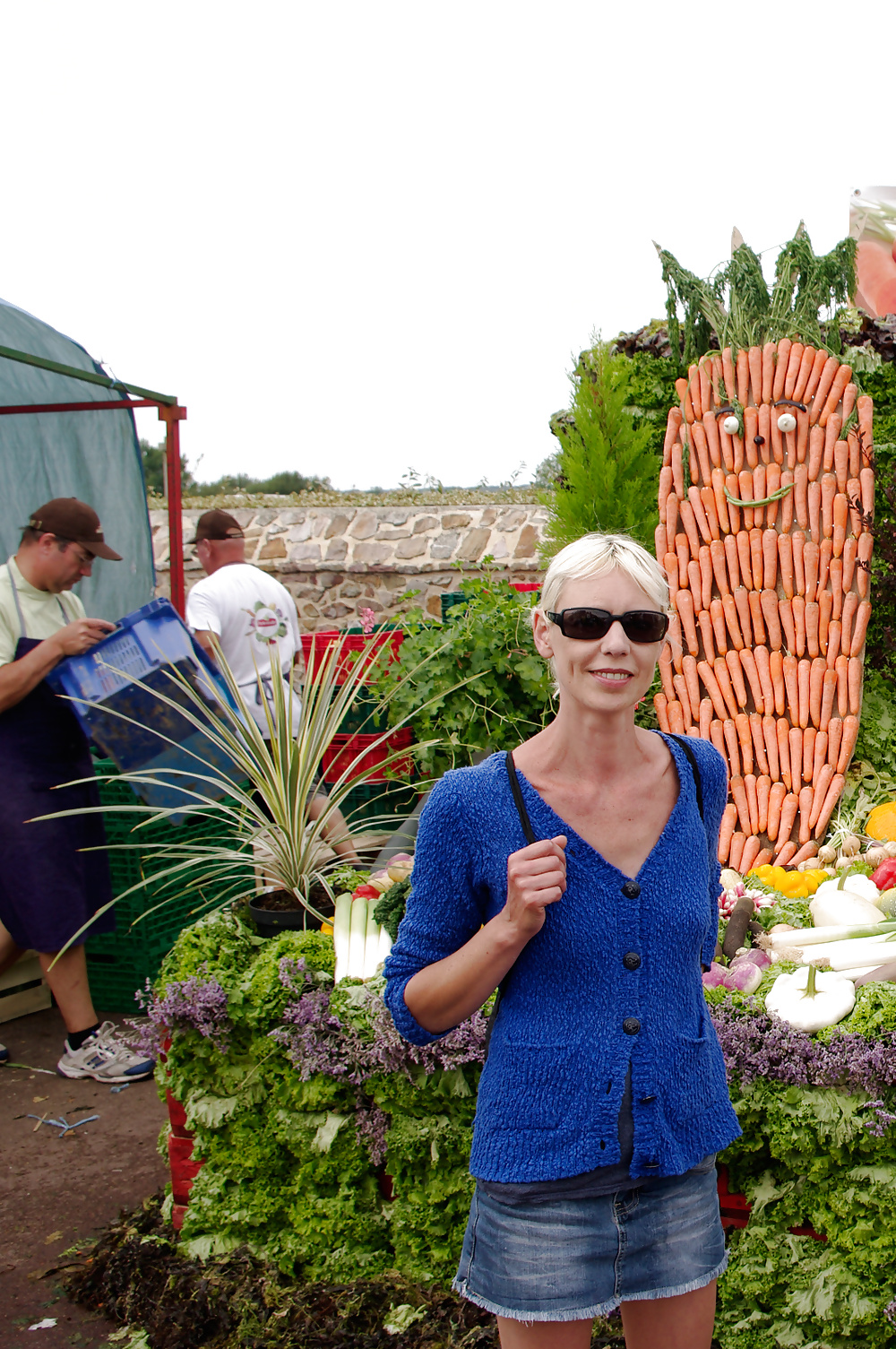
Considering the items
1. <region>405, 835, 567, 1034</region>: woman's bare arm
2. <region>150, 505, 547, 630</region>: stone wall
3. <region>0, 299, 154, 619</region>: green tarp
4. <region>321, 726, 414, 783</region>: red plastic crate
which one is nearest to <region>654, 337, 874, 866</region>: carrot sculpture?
<region>321, 726, 414, 783</region>: red plastic crate

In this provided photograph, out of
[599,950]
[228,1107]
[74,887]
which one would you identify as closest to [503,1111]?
[599,950]

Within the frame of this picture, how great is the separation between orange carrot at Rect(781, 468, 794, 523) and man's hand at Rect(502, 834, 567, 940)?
3072 millimetres

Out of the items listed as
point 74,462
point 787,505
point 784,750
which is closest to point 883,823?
point 784,750

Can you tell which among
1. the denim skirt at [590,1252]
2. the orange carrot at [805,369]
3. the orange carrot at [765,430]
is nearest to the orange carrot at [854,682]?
the orange carrot at [765,430]

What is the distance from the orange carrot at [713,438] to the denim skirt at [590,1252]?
10.5 feet

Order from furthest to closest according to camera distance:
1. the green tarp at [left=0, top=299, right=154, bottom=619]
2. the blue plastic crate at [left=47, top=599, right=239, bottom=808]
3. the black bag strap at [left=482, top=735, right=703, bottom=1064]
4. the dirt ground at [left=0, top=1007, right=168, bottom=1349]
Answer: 1. the green tarp at [left=0, top=299, right=154, bottom=619]
2. the blue plastic crate at [left=47, top=599, right=239, bottom=808]
3. the dirt ground at [left=0, top=1007, right=168, bottom=1349]
4. the black bag strap at [left=482, top=735, right=703, bottom=1064]

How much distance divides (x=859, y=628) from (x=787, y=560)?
14.8 inches

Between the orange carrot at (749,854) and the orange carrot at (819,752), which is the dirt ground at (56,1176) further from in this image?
the orange carrot at (819,752)

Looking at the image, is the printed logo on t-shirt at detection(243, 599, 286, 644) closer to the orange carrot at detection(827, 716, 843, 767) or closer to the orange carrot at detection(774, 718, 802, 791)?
the orange carrot at detection(774, 718, 802, 791)

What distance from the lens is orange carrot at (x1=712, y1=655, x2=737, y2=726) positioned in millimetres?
4117

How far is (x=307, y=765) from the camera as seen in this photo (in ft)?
10.3

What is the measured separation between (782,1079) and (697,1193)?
886 millimetres

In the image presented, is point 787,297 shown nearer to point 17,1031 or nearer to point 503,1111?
point 503,1111

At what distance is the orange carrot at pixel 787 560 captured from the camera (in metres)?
4.03
